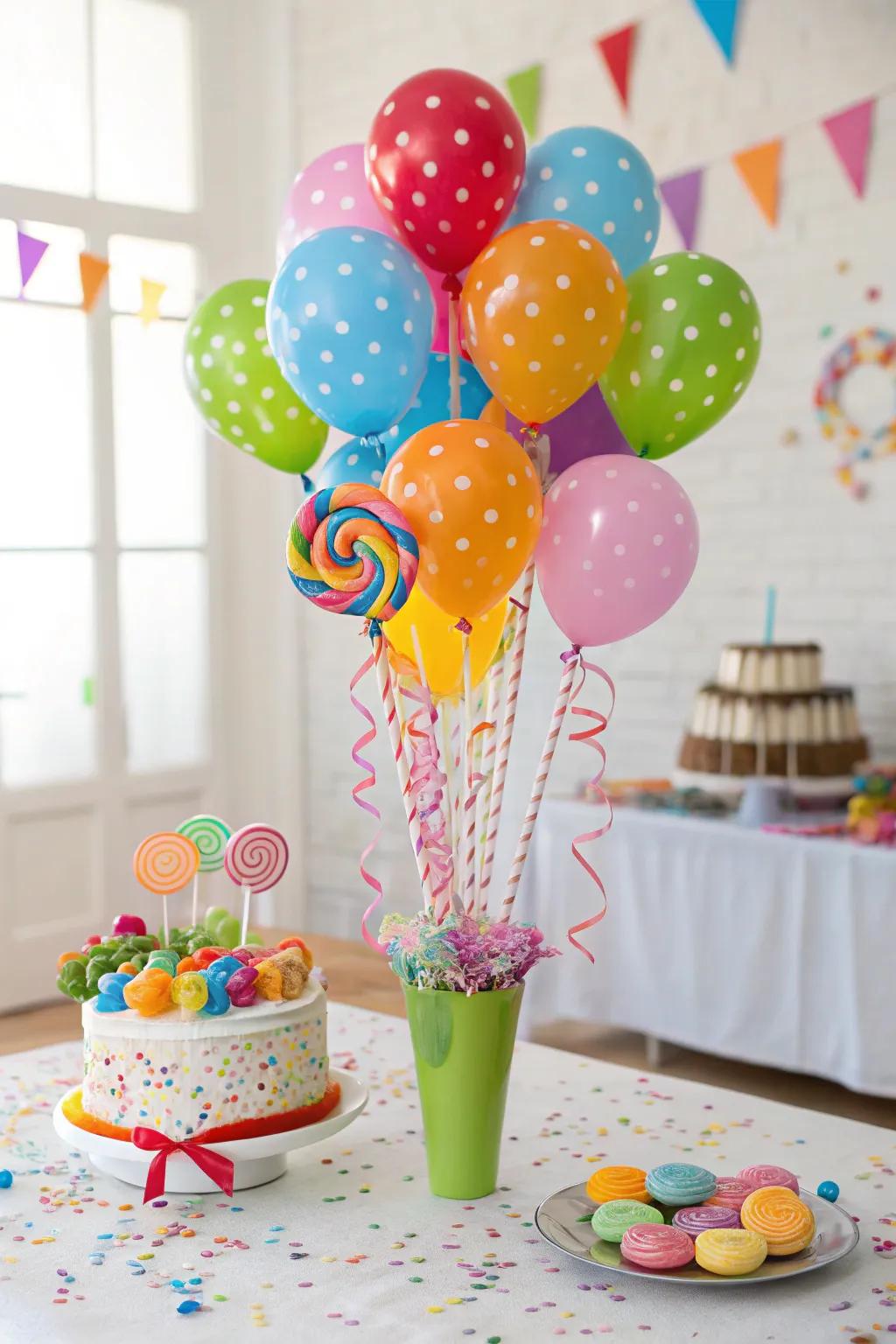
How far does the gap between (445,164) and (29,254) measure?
2739 mm

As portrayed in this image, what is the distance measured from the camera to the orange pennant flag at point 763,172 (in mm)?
3576

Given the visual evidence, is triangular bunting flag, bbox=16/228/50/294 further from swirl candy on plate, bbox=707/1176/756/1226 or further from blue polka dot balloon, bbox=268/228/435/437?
swirl candy on plate, bbox=707/1176/756/1226

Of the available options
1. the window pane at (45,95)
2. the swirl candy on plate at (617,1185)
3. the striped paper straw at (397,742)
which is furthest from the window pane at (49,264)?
the swirl candy on plate at (617,1185)

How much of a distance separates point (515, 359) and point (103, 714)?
9.94 feet

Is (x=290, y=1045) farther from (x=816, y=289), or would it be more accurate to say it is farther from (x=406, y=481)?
(x=816, y=289)

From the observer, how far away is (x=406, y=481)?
4.66ft

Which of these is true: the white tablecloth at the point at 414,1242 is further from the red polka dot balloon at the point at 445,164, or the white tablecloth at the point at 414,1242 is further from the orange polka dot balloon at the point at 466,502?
the red polka dot balloon at the point at 445,164

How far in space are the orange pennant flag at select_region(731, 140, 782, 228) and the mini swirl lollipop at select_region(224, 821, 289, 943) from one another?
2.53 meters

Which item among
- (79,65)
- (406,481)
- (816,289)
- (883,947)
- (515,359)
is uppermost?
(79,65)

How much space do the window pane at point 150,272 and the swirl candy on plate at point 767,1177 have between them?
348cm

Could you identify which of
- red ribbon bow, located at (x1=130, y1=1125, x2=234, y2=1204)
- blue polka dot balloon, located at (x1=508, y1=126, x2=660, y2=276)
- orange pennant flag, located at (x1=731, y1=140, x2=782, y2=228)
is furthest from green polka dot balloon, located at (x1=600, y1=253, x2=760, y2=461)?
orange pennant flag, located at (x1=731, y1=140, x2=782, y2=228)

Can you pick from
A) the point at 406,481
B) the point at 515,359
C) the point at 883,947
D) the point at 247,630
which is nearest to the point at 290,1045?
the point at 406,481

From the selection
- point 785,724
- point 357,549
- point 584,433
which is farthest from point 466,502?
point 785,724

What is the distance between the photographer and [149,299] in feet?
14.1
